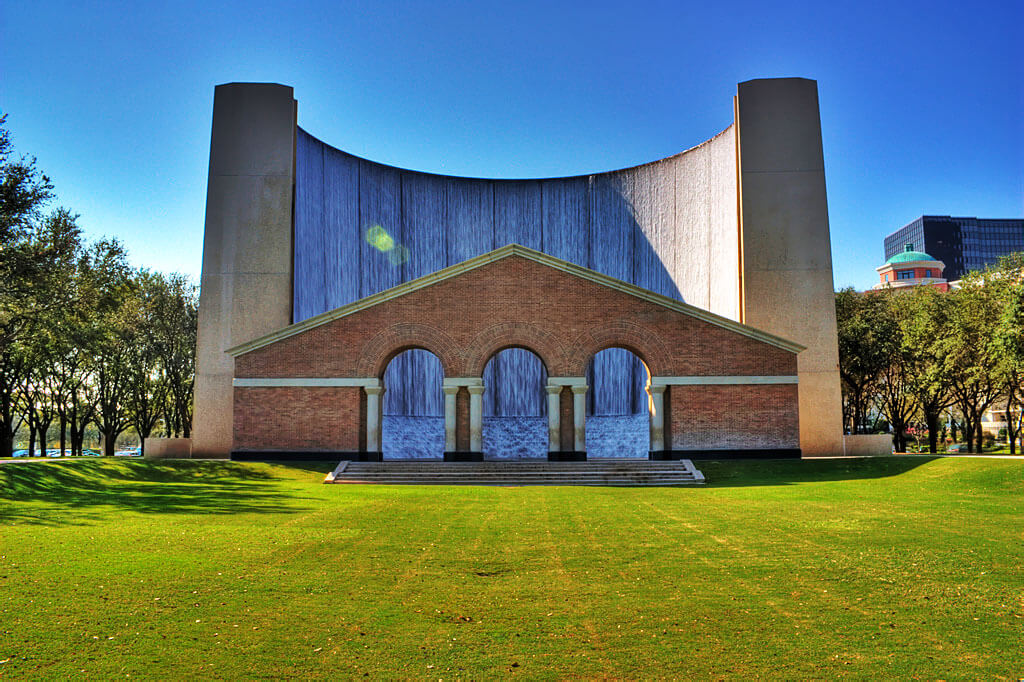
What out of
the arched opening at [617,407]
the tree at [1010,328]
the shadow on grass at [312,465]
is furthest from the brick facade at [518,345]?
the tree at [1010,328]

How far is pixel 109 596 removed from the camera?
865 cm

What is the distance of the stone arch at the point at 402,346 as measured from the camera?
3206cm

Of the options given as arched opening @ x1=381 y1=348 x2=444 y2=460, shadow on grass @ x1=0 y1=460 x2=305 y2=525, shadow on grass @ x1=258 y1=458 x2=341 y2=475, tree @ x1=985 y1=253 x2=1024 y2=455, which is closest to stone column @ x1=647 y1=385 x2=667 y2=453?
shadow on grass @ x1=258 y1=458 x2=341 y2=475

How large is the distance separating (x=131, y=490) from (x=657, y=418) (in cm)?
1884

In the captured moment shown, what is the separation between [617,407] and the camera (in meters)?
44.9

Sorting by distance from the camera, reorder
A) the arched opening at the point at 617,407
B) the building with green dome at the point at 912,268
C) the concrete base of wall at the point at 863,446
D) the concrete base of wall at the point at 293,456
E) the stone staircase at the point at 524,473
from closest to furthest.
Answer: the stone staircase at the point at 524,473 → the concrete base of wall at the point at 293,456 → the concrete base of wall at the point at 863,446 → the arched opening at the point at 617,407 → the building with green dome at the point at 912,268

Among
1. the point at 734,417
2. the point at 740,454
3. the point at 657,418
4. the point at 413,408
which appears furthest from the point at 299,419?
the point at 740,454

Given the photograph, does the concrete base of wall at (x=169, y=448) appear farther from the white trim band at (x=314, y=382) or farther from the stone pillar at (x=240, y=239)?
the white trim band at (x=314, y=382)

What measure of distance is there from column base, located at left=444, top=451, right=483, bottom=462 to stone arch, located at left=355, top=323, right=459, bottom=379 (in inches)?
123

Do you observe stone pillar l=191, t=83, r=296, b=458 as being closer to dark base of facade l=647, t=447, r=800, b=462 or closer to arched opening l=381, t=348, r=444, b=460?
arched opening l=381, t=348, r=444, b=460

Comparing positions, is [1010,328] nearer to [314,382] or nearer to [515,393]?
[515,393]

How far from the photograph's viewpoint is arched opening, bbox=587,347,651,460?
4372 cm

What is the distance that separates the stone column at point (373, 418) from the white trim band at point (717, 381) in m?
11.0

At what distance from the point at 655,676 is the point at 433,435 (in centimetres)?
3819
